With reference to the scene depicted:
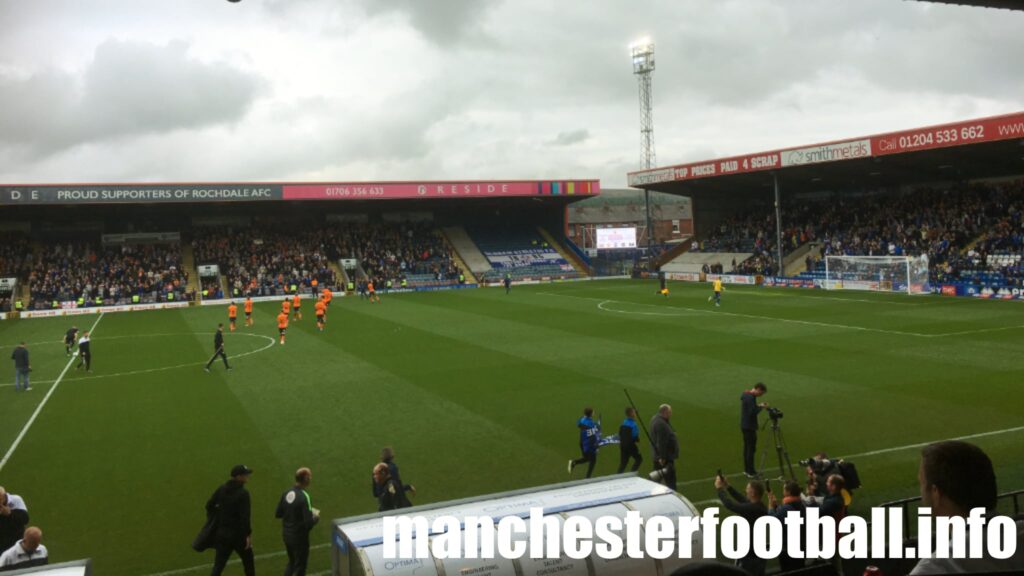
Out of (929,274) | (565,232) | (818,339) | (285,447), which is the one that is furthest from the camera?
(565,232)

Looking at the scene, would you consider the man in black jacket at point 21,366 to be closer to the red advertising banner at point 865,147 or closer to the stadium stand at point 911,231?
the red advertising banner at point 865,147

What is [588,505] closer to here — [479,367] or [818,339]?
[479,367]

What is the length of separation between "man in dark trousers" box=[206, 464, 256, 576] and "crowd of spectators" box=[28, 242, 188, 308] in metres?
47.3

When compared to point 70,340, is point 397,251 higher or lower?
higher

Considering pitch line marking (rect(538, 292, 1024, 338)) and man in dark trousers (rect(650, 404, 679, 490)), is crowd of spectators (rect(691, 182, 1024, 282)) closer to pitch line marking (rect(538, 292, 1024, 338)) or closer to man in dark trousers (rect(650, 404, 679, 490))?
pitch line marking (rect(538, 292, 1024, 338))

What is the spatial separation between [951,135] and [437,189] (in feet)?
119

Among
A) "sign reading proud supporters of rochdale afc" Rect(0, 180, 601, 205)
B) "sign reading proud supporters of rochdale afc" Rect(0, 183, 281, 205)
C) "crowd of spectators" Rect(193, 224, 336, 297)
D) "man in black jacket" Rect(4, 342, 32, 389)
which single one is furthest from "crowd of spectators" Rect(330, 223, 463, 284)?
"man in black jacket" Rect(4, 342, 32, 389)

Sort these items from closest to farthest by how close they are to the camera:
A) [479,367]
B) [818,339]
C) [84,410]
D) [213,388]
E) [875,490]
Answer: [875,490] < [84,410] < [213,388] < [479,367] < [818,339]

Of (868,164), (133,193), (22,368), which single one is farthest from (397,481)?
(133,193)

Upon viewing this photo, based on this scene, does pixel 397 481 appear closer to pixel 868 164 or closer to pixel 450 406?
pixel 450 406

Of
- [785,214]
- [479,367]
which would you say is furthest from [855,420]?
[785,214]

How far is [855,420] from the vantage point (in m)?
15.2

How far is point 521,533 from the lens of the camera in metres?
6.02

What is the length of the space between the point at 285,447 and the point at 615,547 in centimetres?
1015
